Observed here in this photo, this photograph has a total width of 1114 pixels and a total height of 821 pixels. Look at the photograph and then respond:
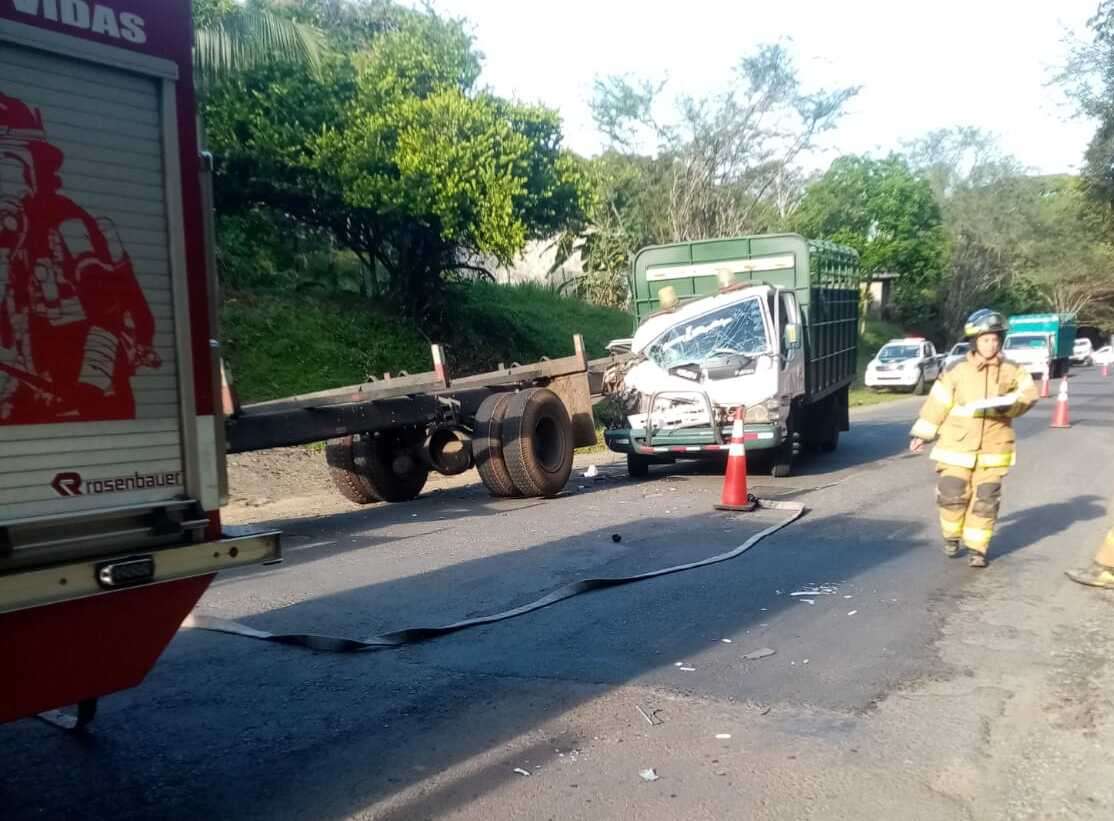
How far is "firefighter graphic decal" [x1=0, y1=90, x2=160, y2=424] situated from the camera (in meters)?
3.21

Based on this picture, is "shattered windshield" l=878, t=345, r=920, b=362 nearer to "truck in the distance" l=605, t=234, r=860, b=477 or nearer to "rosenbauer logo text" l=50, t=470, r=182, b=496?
"truck in the distance" l=605, t=234, r=860, b=477

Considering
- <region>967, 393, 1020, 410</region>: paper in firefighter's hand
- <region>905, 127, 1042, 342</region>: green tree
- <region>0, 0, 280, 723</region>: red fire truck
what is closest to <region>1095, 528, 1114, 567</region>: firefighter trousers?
<region>967, 393, 1020, 410</region>: paper in firefighter's hand

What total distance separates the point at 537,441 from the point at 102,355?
25.3 feet

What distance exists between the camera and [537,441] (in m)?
11.0

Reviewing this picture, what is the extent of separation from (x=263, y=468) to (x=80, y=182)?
1083 centimetres

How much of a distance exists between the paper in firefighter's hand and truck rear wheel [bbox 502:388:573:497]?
4.65 meters

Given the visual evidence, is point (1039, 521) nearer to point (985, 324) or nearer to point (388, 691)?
point (985, 324)

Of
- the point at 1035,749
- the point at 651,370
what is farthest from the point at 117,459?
the point at 651,370

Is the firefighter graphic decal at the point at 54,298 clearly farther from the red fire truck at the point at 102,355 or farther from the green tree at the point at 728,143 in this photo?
the green tree at the point at 728,143

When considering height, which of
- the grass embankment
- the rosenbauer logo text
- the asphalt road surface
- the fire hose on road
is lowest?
the asphalt road surface

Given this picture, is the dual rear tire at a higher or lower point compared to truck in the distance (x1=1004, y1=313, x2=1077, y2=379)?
lower

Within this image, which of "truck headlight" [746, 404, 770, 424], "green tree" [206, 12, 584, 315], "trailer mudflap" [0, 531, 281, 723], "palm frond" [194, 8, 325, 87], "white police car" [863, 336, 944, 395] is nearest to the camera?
"trailer mudflap" [0, 531, 281, 723]

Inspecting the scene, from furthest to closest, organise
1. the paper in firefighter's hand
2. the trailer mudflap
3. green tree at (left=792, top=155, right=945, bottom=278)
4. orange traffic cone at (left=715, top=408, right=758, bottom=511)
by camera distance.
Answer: green tree at (left=792, top=155, right=945, bottom=278) → orange traffic cone at (left=715, top=408, right=758, bottom=511) → the paper in firefighter's hand → the trailer mudflap

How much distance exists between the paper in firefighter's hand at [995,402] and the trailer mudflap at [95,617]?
535 centimetres
